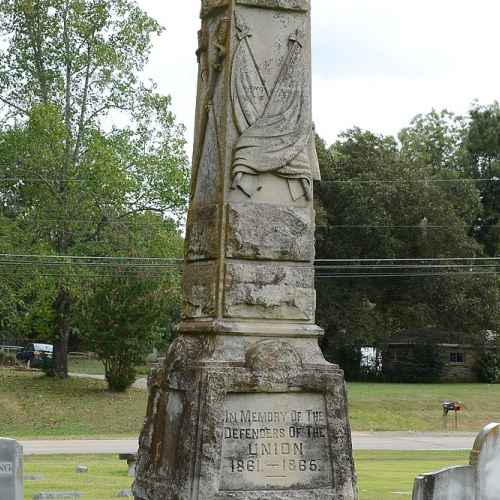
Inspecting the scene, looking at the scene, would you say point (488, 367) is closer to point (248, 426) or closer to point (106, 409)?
point (106, 409)

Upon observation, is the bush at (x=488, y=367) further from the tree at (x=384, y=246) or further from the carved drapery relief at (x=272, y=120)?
the carved drapery relief at (x=272, y=120)

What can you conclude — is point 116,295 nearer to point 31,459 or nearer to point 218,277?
point 31,459

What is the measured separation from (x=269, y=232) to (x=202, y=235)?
568mm

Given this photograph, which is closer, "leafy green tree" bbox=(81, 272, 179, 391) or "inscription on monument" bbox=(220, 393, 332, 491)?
"inscription on monument" bbox=(220, 393, 332, 491)

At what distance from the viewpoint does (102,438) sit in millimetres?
29062

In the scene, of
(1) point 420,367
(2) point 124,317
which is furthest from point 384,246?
(2) point 124,317

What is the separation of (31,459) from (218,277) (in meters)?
13.5

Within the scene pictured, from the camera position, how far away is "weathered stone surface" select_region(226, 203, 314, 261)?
30.3 feet

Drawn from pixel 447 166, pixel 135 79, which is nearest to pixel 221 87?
pixel 135 79

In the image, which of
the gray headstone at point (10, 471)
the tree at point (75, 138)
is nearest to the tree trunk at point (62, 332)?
the tree at point (75, 138)

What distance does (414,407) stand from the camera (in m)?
39.6

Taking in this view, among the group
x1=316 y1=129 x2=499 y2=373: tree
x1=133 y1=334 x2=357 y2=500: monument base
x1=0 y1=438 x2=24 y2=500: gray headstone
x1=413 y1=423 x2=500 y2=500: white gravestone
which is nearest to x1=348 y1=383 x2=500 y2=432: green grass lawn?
x1=316 y1=129 x2=499 y2=373: tree

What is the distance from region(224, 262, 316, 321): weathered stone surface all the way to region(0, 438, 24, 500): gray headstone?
3.73 m

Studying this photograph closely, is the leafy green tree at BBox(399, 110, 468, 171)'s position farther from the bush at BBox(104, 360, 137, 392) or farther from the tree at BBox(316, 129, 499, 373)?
the bush at BBox(104, 360, 137, 392)
